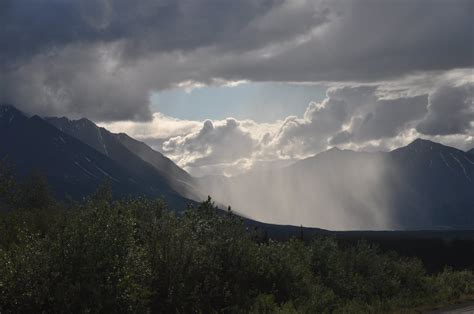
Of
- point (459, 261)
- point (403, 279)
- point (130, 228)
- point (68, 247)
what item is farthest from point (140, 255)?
point (459, 261)

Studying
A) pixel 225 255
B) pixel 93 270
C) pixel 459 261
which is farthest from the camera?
pixel 459 261

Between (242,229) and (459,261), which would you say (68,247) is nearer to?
(242,229)

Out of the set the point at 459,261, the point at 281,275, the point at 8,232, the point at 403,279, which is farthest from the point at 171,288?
the point at 459,261

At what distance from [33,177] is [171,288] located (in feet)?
328

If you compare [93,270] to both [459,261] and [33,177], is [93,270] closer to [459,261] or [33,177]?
[33,177]

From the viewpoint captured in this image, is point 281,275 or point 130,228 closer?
point 130,228

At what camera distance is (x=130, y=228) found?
30.6 m

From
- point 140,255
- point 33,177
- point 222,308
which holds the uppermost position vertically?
point 33,177

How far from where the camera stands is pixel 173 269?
34.5 m

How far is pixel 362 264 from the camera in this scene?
2274 inches

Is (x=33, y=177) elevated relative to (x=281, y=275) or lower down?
elevated

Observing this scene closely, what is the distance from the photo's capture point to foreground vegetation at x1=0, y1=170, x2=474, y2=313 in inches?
1084

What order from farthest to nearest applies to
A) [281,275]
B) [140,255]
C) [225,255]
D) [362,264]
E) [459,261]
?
[459,261]
[362,264]
[281,275]
[225,255]
[140,255]

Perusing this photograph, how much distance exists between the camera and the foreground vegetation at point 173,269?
27.5 m
